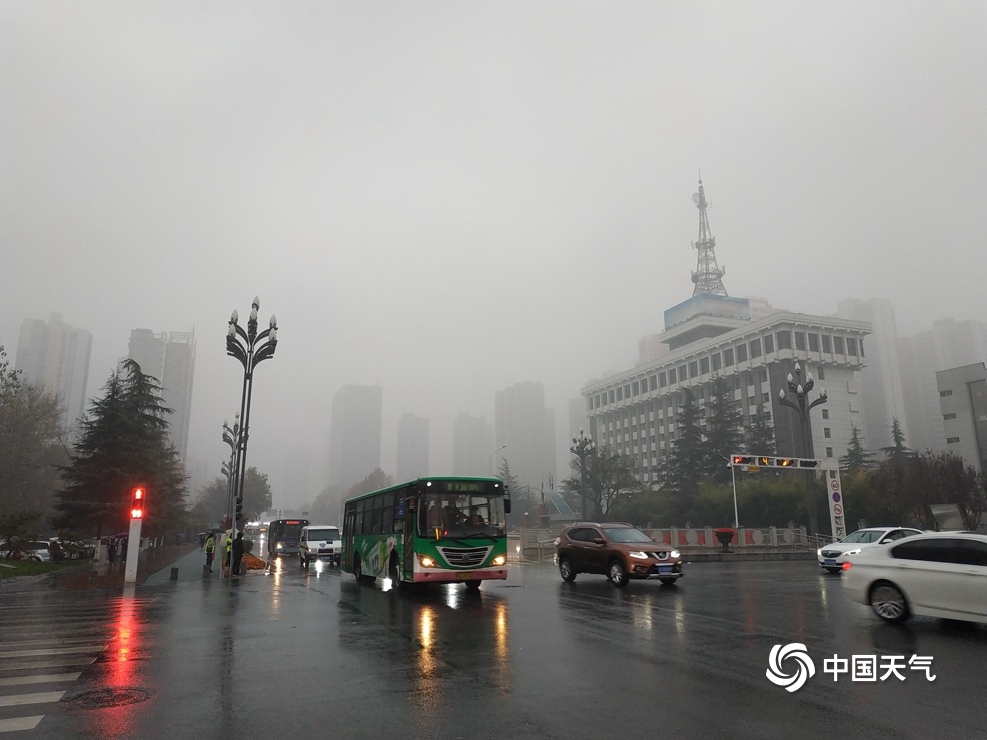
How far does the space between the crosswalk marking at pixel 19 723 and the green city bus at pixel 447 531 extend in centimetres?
1053

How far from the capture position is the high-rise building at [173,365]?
335 ft

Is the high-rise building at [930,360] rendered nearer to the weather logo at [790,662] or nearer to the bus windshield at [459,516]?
the bus windshield at [459,516]

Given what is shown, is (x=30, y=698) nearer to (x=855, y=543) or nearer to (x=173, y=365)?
(x=855, y=543)

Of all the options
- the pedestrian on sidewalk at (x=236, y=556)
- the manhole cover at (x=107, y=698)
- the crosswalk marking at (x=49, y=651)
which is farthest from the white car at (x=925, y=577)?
the pedestrian on sidewalk at (x=236, y=556)

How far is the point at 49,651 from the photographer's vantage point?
31.8 ft

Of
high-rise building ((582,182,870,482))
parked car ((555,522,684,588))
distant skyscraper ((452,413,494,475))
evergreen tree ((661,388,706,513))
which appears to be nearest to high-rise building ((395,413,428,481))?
distant skyscraper ((452,413,494,475))

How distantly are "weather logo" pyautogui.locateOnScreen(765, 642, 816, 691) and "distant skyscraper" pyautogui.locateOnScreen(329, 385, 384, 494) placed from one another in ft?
566

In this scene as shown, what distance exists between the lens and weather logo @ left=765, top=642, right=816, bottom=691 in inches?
279

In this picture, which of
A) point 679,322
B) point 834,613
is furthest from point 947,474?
point 679,322

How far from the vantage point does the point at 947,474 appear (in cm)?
3950

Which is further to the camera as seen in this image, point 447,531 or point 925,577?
point 447,531

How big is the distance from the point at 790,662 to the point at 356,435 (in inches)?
7038

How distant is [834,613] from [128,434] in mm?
38309

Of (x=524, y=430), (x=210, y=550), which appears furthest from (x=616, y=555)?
(x=524, y=430)
